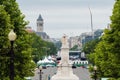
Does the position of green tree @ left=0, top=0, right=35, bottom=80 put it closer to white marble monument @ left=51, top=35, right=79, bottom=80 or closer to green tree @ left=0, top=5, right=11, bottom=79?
green tree @ left=0, top=5, right=11, bottom=79

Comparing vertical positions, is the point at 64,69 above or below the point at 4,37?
below

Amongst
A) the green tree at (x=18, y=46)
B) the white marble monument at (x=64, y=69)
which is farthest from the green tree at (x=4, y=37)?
the white marble monument at (x=64, y=69)

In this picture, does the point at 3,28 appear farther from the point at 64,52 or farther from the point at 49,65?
the point at 49,65

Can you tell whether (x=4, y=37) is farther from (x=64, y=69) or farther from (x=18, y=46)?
(x=64, y=69)

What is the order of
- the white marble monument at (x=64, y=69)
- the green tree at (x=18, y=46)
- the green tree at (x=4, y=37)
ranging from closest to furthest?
the green tree at (x=4, y=37), the green tree at (x=18, y=46), the white marble monument at (x=64, y=69)

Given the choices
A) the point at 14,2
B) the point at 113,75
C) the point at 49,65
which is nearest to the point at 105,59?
the point at 113,75

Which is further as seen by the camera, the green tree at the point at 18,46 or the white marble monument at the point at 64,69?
the white marble monument at the point at 64,69

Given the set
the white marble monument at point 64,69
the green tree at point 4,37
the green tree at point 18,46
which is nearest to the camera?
the green tree at point 4,37

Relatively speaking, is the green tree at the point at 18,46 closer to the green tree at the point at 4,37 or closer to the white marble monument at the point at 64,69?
the green tree at the point at 4,37

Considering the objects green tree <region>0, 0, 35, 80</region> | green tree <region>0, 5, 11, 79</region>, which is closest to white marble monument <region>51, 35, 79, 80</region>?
green tree <region>0, 0, 35, 80</region>

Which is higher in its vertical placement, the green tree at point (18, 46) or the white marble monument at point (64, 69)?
the green tree at point (18, 46)

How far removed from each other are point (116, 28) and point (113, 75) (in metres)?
4.83

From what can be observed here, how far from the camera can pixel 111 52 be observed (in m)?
47.0

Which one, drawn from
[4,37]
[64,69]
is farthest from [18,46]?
[64,69]
